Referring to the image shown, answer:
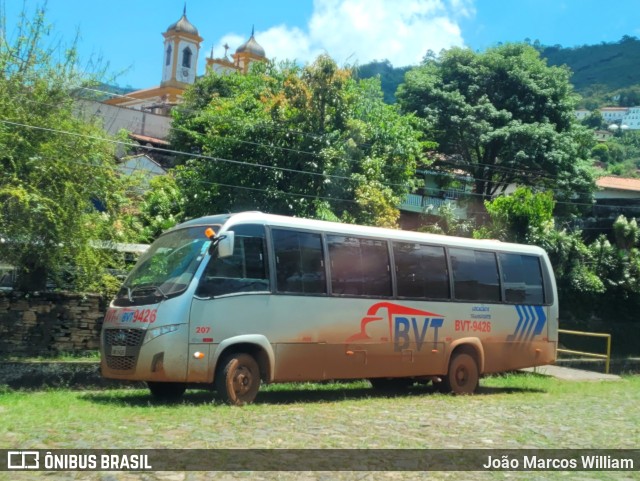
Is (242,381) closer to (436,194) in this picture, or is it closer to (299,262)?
(299,262)

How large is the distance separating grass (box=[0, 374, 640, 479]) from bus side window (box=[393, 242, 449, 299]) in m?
1.95

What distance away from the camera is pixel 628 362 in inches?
1126

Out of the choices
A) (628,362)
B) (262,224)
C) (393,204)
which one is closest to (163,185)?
(393,204)

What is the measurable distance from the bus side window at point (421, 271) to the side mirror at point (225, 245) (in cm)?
373

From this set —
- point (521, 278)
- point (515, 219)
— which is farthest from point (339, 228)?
point (515, 219)

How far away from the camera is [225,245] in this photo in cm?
1135

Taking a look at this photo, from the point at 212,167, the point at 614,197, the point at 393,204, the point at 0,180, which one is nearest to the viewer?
the point at 0,180

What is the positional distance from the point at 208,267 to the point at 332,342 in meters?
2.63

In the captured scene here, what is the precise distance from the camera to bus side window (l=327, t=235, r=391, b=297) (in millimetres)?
13023

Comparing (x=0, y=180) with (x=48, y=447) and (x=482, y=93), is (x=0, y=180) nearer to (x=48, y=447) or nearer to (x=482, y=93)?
(x=48, y=447)

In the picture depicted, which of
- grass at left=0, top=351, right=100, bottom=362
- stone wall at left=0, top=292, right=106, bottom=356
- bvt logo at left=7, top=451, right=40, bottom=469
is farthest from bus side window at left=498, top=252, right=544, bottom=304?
bvt logo at left=7, top=451, right=40, bottom=469

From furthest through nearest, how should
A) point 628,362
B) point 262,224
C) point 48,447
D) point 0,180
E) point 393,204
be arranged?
point 628,362 < point 393,204 < point 0,180 < point 262,224 < point 48,447

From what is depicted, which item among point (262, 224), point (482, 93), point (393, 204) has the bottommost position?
point (262, 224)

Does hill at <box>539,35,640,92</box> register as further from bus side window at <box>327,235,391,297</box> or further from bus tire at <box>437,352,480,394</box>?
bus side window at <box>327,235,391,297</box>
